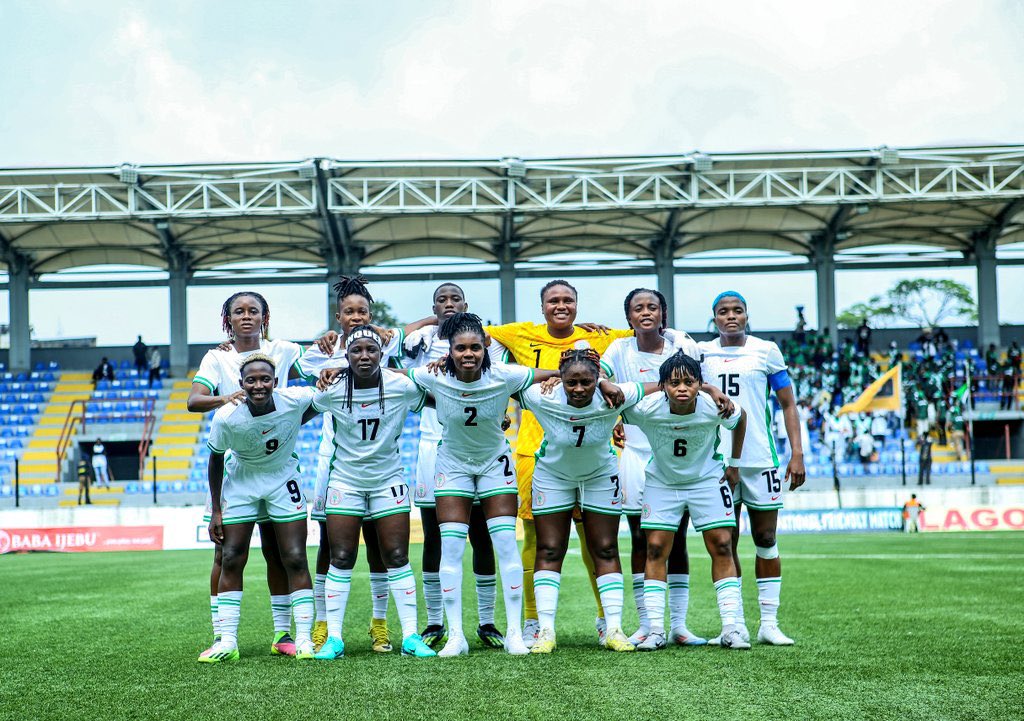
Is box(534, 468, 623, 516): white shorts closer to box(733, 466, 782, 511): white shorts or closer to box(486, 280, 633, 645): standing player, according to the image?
box(486, 280, 633, 645): standing player

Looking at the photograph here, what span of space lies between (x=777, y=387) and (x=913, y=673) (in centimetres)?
217

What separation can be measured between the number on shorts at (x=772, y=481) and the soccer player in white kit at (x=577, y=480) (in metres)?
0.92

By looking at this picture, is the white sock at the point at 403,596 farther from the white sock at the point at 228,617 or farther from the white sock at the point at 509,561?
the white sock at the point at 228,617

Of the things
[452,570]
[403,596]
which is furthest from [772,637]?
[403,596]

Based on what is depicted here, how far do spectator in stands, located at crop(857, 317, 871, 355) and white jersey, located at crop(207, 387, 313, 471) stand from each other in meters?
29.0

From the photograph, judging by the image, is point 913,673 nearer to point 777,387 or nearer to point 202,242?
point 777,387

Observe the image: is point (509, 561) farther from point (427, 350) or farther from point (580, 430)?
point (427, 350)

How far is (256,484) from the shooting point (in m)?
6.30

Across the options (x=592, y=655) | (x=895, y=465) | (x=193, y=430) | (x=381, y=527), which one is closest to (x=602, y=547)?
(x=592, y=655)

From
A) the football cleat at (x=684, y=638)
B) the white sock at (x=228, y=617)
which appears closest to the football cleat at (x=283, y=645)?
the white sock at (x=228, y=617)

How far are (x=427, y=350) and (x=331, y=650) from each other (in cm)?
213

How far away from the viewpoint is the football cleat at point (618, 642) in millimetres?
5930

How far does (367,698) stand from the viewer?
462 centimetres

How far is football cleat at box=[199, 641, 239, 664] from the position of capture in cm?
595
